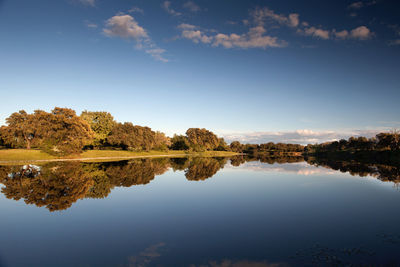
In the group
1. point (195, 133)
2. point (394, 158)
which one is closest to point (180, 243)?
point (394, 158)

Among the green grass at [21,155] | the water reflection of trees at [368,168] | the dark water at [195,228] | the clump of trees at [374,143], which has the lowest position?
the water reflection of trees at [368,168]

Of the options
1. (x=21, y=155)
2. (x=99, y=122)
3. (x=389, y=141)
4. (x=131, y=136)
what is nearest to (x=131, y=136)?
(x=131, y=136)

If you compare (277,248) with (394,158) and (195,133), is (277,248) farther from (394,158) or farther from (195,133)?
(195,133)

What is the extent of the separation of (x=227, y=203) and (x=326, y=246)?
824 cm

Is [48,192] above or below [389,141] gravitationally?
below

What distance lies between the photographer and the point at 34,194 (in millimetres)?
17906

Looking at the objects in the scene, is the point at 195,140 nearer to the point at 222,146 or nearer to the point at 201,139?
the point at 201,139

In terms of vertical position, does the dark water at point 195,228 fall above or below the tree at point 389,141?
below

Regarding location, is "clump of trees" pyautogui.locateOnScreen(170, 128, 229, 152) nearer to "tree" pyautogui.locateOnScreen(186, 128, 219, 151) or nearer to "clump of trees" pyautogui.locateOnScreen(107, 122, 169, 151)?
"tree" pyautogui.locateOnScreen(186, 128, 219, 151)

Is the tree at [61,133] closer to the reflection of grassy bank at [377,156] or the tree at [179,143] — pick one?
the tree at [179,143]

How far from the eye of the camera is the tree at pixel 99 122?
81062 millimetres

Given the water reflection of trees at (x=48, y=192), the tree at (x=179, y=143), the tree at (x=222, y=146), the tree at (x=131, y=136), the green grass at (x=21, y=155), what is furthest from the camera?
the tree at (x=222, y=146)

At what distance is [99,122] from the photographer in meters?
83.6

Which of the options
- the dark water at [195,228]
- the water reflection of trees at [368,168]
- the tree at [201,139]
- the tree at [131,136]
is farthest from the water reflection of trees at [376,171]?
the tree at [201,139]
